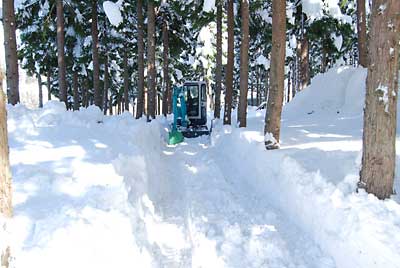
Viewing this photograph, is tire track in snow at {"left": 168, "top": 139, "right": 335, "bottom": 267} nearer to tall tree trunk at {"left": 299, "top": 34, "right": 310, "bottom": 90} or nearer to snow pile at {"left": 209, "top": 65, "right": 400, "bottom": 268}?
snow pile at {"left": 209, "top": 65, "right": 400, "bottom": 268}

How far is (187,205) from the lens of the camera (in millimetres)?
7500

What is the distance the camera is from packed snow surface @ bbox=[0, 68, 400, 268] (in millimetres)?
4465

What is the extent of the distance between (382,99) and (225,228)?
3137mm

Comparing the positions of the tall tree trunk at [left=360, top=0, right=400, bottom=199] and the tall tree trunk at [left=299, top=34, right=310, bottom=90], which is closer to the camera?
the tall tree trunk at [left=360, top=0, right=400, bottom=199]

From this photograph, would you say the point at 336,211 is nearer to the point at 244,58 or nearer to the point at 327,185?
the point at 327,185

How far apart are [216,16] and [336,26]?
6031 mm

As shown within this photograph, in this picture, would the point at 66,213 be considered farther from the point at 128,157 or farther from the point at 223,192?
the point at 223,192

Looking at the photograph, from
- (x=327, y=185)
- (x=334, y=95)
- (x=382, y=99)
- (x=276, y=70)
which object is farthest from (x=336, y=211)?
(x=334, y=95)

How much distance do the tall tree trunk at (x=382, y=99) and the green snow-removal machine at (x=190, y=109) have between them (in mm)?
11101

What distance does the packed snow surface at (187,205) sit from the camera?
14.6 ft

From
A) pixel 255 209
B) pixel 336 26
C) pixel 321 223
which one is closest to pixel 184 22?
pixel 336 26

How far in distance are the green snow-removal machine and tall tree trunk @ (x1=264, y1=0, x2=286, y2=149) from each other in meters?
7.14

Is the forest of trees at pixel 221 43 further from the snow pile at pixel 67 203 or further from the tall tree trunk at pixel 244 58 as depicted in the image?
the snow pile at pixel 67 203

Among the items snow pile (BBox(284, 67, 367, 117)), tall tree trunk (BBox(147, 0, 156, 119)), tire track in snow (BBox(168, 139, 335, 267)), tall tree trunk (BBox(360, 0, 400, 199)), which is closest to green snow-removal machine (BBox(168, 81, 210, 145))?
tall tree trunk (BBox(147, 0, 156, 119))
